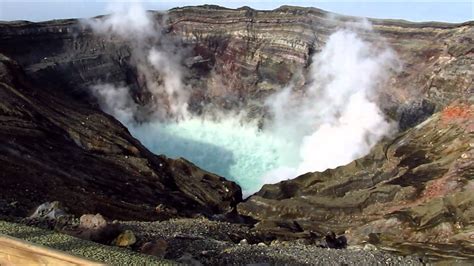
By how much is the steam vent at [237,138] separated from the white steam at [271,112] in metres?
0.16

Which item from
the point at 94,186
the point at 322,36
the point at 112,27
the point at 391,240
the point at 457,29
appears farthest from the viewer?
the point at 112,27

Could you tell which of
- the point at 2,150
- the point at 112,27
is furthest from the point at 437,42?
the point at 2,150

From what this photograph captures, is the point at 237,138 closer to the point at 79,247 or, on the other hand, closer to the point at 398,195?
the point at 398,195

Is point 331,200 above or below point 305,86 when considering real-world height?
below

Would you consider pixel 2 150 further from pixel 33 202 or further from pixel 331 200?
pixel 331 200

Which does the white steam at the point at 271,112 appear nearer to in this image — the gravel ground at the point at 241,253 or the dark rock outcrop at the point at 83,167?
the dark rock outcrop at the point at 83,167

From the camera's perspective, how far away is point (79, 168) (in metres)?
33.4

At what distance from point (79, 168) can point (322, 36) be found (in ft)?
104

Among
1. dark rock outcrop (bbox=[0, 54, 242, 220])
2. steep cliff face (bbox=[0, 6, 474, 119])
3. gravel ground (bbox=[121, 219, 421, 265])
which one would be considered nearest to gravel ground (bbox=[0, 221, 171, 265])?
gravel ground (bbox=[121, 219, 421, 265])

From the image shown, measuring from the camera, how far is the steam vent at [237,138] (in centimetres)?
1942

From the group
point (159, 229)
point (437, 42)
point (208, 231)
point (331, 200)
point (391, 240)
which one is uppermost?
point (437, 42)

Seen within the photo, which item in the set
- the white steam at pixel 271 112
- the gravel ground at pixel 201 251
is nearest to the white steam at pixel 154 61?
the white steam at pixel 271 112

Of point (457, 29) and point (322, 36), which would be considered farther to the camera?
point (322, 36)

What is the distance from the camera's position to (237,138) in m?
60.6
